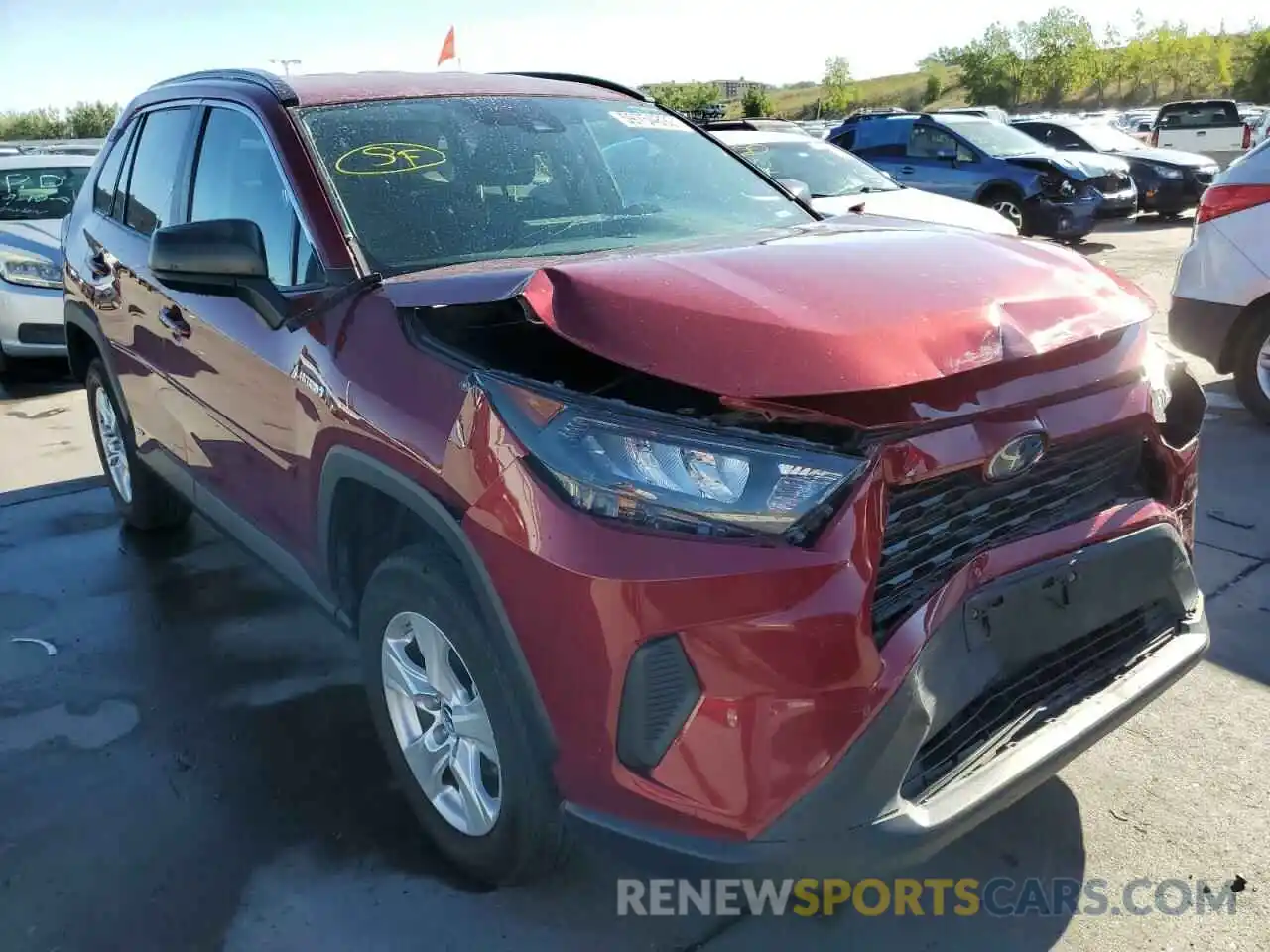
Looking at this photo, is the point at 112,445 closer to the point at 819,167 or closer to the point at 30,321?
the point at 30,321

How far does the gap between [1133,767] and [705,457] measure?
1.74 metres

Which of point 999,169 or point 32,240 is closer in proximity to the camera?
point 32,240

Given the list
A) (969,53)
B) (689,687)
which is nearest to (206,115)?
(689,687)

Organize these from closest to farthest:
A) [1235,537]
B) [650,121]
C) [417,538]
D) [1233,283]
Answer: [417,538] < [650,121] < [1235,537] < [1233,283]

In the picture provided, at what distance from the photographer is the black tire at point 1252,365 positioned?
5570mm

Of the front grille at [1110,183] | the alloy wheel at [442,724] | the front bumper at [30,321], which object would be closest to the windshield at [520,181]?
the alloy wheel at [442,724]

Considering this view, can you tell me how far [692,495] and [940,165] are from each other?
12600 millimetres

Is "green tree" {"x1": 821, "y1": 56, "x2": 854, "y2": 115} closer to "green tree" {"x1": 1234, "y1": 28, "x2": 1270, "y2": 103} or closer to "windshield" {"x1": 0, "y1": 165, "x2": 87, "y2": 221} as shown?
"green tree" {"x1": 1234, "y1": 28, "x2": 1270, "y2": 103}

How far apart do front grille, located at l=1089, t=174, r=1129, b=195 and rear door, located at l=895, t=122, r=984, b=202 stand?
1424mm

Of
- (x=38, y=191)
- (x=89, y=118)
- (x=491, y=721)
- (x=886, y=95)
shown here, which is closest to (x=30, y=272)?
(x=38, y=191)

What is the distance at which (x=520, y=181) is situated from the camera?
310 centimetres

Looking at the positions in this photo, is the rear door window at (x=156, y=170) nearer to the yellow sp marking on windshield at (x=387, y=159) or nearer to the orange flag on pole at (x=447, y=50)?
the yellow sp marking on windshield at (x=387, y=159)

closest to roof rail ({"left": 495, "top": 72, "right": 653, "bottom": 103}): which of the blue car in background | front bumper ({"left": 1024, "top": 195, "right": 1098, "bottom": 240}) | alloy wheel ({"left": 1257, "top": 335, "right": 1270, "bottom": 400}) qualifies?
alloy wheel ({"left": 1257, "top": 335, "right": 1270, "bottom": 400})

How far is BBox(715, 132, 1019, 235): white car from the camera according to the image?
8.16m
